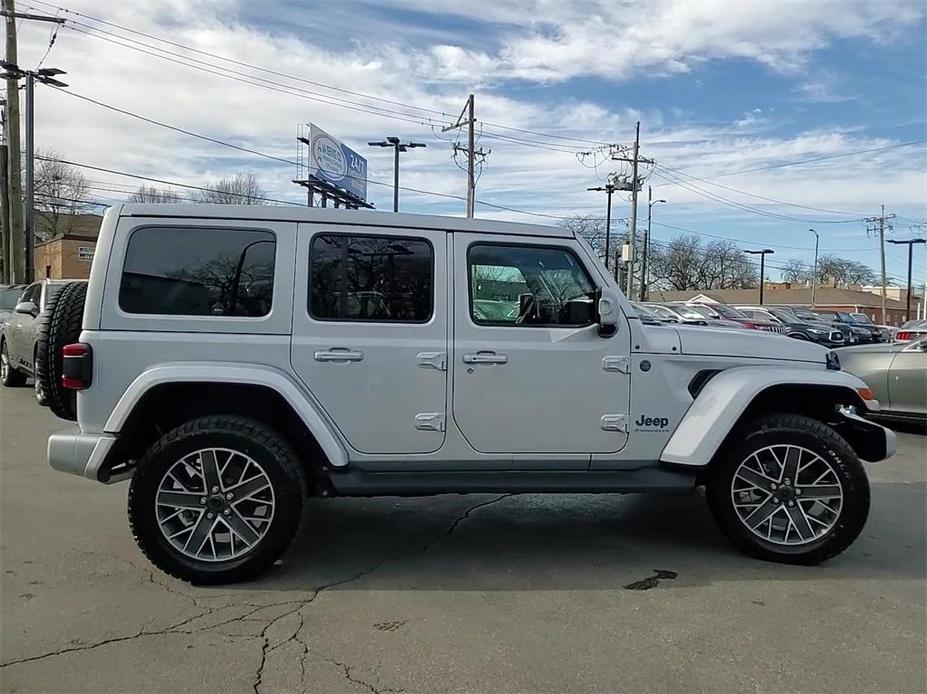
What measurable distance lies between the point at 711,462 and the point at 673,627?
1195mm

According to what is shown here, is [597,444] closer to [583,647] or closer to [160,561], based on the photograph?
[583,647]

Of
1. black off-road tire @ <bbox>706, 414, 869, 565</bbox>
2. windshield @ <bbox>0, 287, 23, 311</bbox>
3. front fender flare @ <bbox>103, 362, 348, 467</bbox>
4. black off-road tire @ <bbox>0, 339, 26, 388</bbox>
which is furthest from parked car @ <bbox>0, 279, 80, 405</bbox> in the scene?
black off-road tire @ <bbox>706, 414, 869, 565</bbox>

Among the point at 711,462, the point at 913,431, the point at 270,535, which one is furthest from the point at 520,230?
the point at 913,431

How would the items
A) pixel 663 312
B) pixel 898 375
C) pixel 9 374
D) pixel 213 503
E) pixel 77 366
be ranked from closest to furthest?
1. pixel 77 366
2. pixel 213 503
3. pixel 898 375
4. pixel 9 374
5. pixel 663 312

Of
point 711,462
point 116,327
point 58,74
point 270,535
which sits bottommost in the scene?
point 270,535

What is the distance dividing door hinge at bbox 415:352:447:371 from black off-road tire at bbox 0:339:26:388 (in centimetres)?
996

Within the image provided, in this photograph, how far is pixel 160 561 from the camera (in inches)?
151

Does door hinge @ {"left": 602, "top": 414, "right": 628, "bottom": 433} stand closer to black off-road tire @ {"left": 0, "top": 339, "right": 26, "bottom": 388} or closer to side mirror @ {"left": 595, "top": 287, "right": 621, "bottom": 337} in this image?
side mirror @ {"left": 595, "top": 287, "right": 621, "bottom": 337}

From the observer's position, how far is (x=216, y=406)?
4117mm

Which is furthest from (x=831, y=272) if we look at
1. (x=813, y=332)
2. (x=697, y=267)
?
(x=813, y=332)

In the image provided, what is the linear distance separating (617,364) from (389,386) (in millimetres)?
1343

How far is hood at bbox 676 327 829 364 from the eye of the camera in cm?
428

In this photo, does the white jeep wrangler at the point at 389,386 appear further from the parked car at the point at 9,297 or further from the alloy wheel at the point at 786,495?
the parked car at the point at 9,297

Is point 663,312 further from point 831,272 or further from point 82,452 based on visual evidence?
point 831,272
